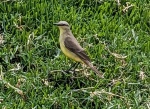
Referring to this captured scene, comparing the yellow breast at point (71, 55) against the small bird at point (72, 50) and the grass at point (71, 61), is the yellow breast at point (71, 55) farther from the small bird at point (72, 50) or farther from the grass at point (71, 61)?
the grass at point (71, 61)

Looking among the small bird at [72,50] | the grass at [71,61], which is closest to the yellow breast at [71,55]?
the small bird at [72,50]

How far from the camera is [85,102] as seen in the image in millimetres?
5867

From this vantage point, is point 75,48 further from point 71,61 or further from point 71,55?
point 71,61

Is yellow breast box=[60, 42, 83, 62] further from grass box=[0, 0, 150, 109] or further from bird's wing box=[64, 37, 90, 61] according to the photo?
grass box=[0, 0, 150, 109]

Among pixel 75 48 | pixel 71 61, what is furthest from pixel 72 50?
pixel 71 61

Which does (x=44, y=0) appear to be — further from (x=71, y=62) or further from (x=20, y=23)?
(x=71, y=62)

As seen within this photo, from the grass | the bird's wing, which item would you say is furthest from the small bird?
the grass

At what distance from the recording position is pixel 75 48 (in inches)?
239

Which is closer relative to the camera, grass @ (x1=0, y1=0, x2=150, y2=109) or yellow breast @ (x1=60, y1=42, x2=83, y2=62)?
grass @ (x1=0, y1=0, x2=150, y2=109)

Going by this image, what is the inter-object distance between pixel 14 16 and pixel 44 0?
1.91 feet

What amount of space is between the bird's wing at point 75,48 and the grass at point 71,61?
0.29m

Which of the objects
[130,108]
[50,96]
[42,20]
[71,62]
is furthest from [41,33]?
[130,108]

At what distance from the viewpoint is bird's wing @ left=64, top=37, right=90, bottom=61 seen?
19.7 ft

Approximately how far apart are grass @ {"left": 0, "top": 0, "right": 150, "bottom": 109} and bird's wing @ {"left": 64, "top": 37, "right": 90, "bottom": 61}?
290 mm
